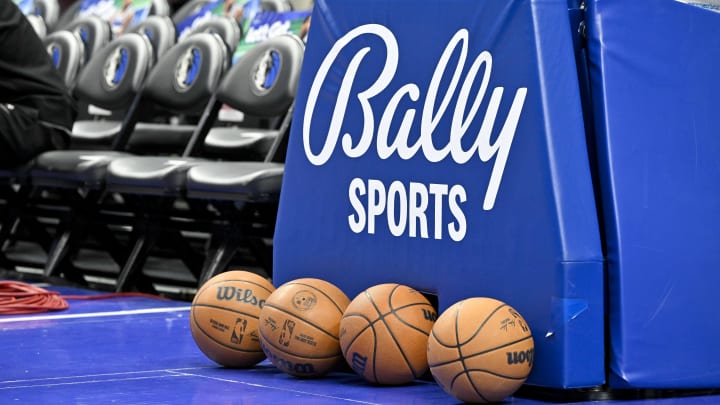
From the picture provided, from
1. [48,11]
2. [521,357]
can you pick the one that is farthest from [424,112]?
[48,11]

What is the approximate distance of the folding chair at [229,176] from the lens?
531cm

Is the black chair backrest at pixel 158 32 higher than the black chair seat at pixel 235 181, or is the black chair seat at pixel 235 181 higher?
Result: the black chair backrest at pixel 158 32

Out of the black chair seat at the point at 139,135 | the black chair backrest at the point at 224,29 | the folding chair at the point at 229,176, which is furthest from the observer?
the black chair backrest at the point at 224,29

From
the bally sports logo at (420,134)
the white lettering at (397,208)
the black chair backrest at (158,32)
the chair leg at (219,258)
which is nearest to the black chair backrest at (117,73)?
the black chair backrest at (158,32)

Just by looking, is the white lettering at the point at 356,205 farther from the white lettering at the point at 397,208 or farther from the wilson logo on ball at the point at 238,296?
the wilson logo on ball at the point at 238,296

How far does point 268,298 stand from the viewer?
3426 millimetres

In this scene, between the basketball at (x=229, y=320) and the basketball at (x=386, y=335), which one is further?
the basketball at (x=229, y=320)

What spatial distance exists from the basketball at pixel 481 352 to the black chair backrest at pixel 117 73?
13.7 feet

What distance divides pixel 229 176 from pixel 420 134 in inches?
78.7

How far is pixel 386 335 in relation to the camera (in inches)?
125

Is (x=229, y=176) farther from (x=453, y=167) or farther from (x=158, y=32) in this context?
(x=158, y=32)

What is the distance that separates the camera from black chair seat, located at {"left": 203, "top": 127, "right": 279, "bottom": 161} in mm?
6340

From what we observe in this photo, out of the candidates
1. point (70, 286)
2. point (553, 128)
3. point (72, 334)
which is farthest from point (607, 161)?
point (70, 286)

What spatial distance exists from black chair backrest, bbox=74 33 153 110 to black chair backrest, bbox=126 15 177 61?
0.21 metres
